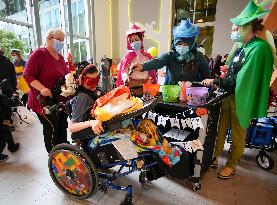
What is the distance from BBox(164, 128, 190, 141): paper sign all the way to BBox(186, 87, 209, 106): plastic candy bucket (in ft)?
1.02

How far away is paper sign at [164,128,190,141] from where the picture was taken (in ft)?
6.15

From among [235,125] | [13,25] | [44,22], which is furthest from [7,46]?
[235,125]

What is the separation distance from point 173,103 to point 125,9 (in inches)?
213

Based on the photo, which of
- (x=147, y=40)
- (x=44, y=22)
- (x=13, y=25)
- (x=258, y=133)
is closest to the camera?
(x=258, y=133)

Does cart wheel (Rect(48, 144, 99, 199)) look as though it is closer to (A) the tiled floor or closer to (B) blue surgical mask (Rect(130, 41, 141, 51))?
(A) the tiled floor

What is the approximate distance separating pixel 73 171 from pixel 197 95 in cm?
108

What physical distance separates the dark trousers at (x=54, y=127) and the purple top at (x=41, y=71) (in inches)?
4.2

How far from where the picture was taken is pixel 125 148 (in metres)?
1.48

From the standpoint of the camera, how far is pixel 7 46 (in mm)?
4496

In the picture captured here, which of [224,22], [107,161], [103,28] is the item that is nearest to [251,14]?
[107,161]

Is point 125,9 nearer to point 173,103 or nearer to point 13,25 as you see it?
point 13,25

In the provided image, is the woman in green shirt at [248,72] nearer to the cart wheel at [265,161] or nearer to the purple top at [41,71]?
the cart wheel at [265,161]

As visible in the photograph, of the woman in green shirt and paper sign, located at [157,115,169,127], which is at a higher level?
the woman in green shirt

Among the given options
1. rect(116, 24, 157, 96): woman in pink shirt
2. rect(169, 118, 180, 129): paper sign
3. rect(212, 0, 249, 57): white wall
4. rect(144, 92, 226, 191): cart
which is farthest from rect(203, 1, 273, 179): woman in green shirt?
rect(212, 0, 249, 57): white wall
